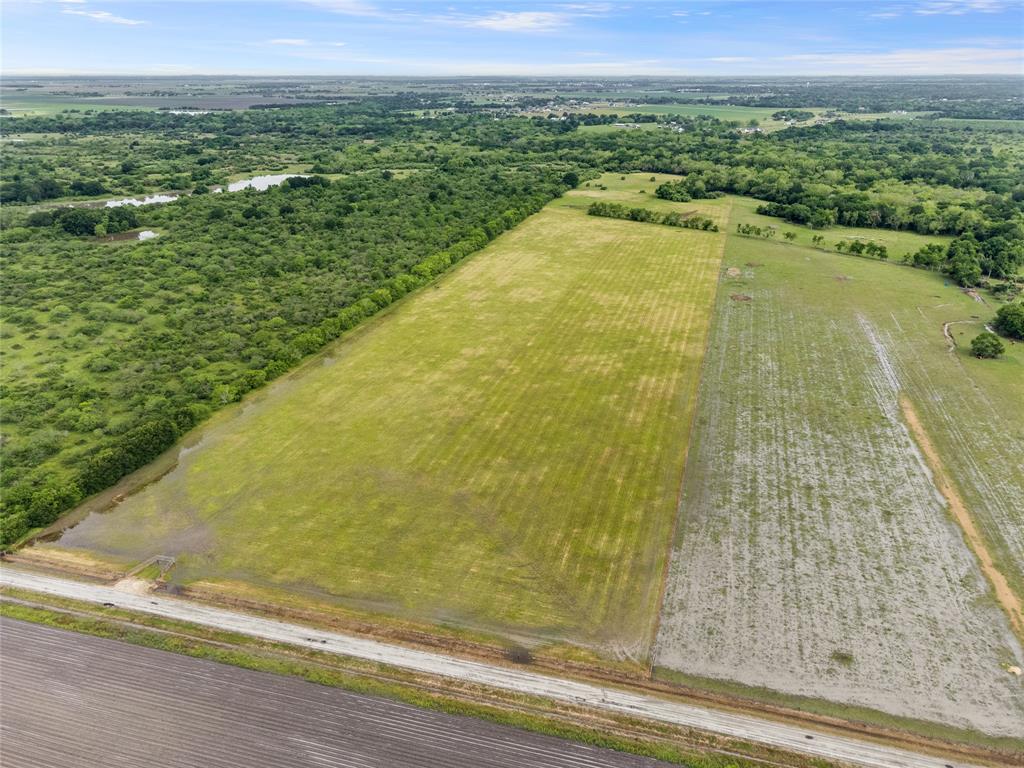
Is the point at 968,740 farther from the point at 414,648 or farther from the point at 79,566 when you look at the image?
the point at 79,566

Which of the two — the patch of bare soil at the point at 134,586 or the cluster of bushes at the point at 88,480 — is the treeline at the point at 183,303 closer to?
the cluster of bushes at the point at 88,480

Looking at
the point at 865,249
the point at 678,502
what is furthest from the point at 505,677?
the point at 865,249

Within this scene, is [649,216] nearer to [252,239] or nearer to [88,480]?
[252,239]

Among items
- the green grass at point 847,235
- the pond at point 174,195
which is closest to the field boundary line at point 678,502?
the green grass at point 847,235

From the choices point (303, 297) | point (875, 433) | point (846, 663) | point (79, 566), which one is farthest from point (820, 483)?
point (303, 297)

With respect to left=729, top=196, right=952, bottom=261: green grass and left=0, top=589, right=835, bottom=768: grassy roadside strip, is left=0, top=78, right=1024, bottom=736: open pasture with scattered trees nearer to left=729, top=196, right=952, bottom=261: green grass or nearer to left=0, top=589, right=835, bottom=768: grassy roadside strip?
left=729, top=196, right=952, bottom=261: green grass
